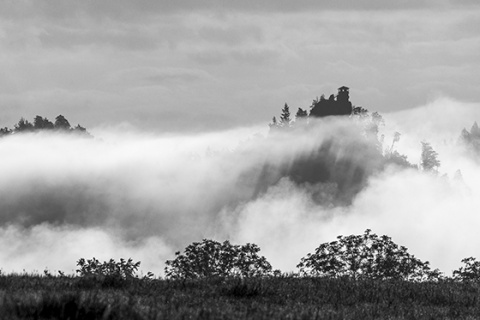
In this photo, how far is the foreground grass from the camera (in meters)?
8.23

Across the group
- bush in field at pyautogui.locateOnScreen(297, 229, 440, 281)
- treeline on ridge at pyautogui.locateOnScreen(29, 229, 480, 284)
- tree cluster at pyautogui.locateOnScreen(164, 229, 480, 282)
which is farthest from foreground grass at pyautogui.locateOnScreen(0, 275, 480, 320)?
bush in field at pyautogui.locateOnScreen(297, 229, 440, 281)

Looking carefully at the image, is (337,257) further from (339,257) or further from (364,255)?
(364,255)

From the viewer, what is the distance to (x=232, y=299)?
10.6 m

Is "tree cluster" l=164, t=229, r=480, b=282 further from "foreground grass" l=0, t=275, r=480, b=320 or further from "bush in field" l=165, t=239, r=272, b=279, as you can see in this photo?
"foreground grass" l=0, t=275, r=480, b=320

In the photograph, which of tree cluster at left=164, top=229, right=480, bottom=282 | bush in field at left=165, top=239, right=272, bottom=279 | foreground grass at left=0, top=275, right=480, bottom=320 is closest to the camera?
foreground grass at left=0, top=275, right=480, bottom=320

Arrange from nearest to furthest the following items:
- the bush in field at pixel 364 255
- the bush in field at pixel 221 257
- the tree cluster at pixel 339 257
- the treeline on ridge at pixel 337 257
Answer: the bush in field at pixel 221 257, the treeline on ridge at pixel 337 257, the tree cluster at pixel 339 257, the bush in field at pixel 364 255

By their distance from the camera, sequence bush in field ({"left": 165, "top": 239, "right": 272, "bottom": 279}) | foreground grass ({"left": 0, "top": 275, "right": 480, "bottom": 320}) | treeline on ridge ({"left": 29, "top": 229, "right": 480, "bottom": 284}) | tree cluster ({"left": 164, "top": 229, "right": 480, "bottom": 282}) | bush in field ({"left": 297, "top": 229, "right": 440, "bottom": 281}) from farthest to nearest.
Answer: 1. bush in field ({"left": 297, "top": 229, "right": 440, "bottom": 281})
2. tree cluster ({"left": 164, "top": 229, "right": 480, "bottom": 282})
3. treeline on ridge ({"left": 29, "top": 229, "right": 480, "bottom": 284})
4. bush in field ({"left": 165, "top": 239, "right": 272, "bottom": 279})
5. foreground grass ({"left": 0, "top": 275, "right": 480, "bottom": 320})

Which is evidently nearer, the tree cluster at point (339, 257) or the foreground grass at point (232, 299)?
the foreground grass at point (232, 299)

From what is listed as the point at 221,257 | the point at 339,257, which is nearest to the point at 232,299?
the point at 221,257

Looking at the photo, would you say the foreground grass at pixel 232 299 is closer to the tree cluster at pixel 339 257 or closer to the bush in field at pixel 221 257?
the bush in field at pixel 221 257

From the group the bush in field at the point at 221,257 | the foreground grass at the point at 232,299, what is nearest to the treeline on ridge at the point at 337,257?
the bush in field at the point at 221,257

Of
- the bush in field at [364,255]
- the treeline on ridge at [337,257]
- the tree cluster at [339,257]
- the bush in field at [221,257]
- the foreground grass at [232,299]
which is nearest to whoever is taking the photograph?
the foreground grass at [232,299]

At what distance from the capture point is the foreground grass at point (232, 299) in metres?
8.23

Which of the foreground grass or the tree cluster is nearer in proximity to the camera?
the foreground grass
